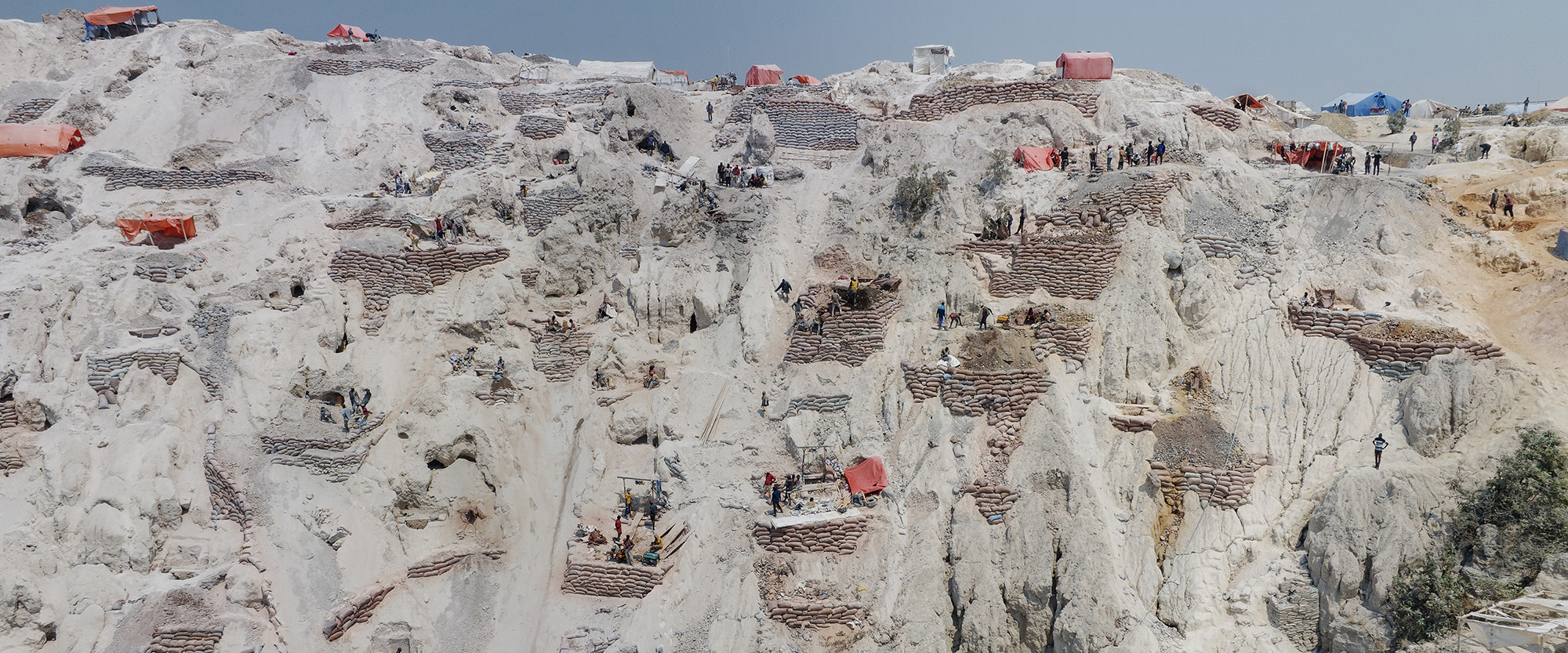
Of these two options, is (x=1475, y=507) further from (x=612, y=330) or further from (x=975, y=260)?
(x=612, y=330)

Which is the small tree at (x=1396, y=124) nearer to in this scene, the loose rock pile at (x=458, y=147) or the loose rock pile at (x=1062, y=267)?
the loose rock pile at (x=1062, y=267)

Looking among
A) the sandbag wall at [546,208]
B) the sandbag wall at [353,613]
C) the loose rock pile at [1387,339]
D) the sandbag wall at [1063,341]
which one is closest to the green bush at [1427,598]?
the loose rock pile at [1387,339]

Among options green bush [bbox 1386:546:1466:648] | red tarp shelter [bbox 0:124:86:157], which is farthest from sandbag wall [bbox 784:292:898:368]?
red tarp shelter [bbox 0:124:86:157]

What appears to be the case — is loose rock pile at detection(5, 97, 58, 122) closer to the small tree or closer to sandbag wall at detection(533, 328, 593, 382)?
sandbag wall at detection(533, 328, 593, 382)

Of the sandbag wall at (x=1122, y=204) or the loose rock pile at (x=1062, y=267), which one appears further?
the sandbag wall at (x=1122, y=204)

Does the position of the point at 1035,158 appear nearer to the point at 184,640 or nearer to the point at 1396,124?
the point at 1396,124

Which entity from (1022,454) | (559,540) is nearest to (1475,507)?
(1022,454)
